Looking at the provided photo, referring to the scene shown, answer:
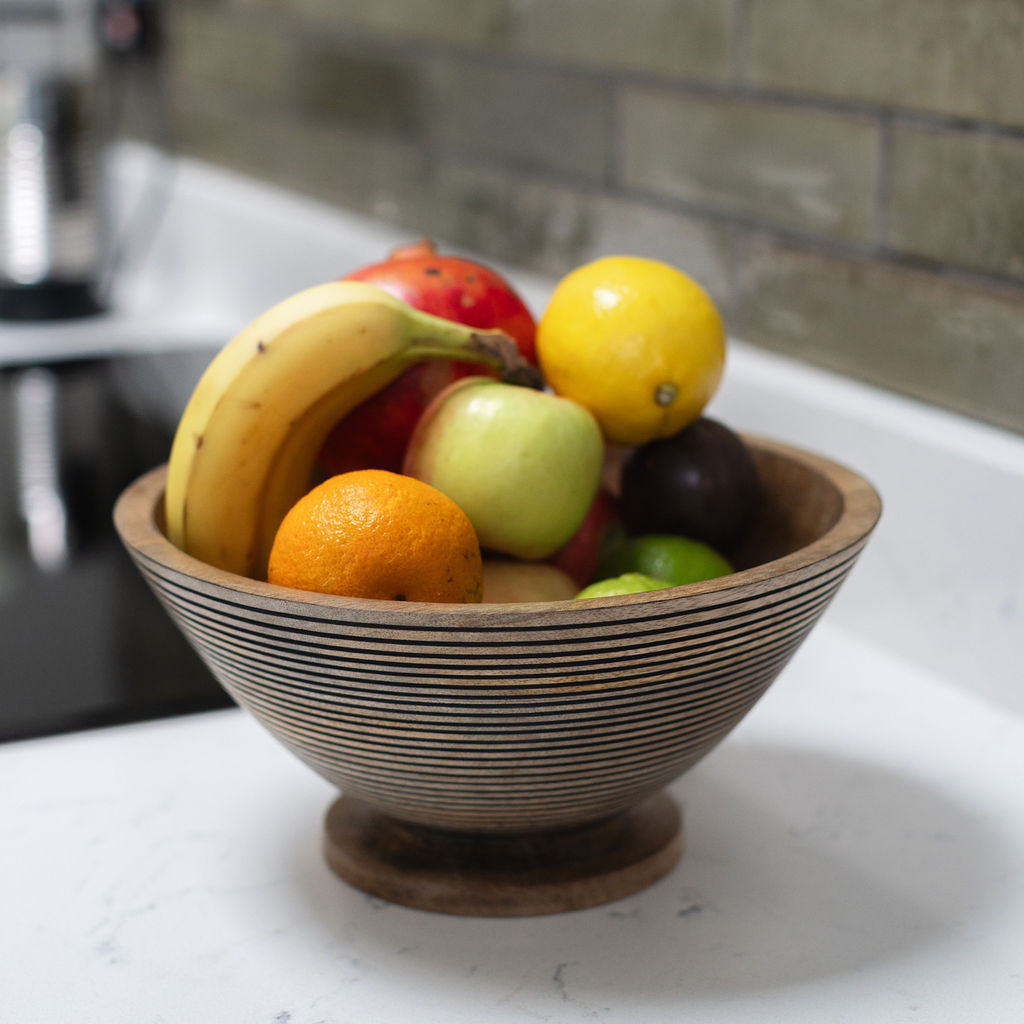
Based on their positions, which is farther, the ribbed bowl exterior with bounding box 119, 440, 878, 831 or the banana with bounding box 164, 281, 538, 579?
the banana with bounding box 164, 281, 538, 579

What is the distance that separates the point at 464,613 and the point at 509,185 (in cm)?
85

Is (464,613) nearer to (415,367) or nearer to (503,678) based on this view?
(503,678)

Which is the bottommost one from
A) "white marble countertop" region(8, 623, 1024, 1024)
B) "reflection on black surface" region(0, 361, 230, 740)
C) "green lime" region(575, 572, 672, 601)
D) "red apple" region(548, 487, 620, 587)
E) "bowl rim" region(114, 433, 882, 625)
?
"reflection on black surface" region(0, 361, 230, 740)

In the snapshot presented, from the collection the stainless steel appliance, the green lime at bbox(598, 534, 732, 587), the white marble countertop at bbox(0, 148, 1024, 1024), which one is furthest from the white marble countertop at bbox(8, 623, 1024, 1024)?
the stainless steel appliance

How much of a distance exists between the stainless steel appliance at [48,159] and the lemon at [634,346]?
50.1 inches

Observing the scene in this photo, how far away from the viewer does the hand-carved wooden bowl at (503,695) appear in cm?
44

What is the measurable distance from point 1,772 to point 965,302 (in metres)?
0.57

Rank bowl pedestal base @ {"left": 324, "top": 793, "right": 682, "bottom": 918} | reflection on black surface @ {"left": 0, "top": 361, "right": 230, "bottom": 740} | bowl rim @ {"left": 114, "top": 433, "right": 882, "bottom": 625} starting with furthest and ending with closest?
reflection on black surface @ {"left": 0, "top": 361, "right": 230, "bottom": 740} → bowl pedestal base @ {"left": 324, "top": 793, "right": 682, "bottom": 918} → bowl rim @ {"left": 114, "top": 433, "right": 882, "bottom": 625}

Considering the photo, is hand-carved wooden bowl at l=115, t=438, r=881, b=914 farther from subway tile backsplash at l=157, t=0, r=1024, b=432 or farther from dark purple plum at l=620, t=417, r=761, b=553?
subway tile backsplash at l=157, t=0, r=1024, b=432

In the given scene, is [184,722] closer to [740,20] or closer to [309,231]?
[740,20]

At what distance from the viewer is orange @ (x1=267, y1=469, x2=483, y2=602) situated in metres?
0.48

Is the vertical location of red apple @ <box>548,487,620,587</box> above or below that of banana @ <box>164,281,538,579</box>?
below

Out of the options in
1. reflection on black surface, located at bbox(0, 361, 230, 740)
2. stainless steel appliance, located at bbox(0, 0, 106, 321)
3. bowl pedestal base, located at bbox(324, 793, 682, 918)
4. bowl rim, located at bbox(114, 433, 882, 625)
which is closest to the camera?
bowl rim, located at bbox(114, 433, 882, 625)

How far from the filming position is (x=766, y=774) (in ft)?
2.17
